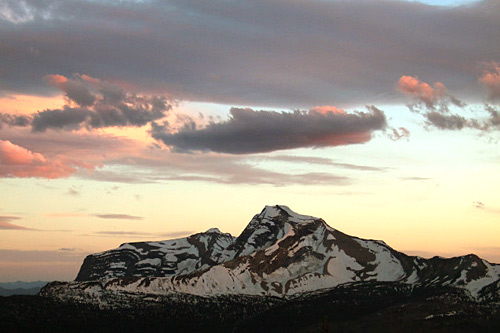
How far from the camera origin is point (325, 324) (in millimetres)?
189625

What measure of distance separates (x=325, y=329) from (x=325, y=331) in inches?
36.5

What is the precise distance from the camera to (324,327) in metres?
190

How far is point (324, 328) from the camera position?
18900 centimetres

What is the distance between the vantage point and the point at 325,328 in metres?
188

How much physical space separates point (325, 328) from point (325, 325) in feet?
7.04

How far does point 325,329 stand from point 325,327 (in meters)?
1.27

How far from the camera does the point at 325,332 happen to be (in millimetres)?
188875

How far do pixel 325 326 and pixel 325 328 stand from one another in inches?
74.1

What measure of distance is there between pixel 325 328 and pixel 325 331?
2.55 ft

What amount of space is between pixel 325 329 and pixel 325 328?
401 millimetres

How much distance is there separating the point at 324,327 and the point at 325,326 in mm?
311

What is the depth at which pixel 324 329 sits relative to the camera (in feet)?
618

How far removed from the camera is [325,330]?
188 metres

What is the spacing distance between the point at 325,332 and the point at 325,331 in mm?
703
